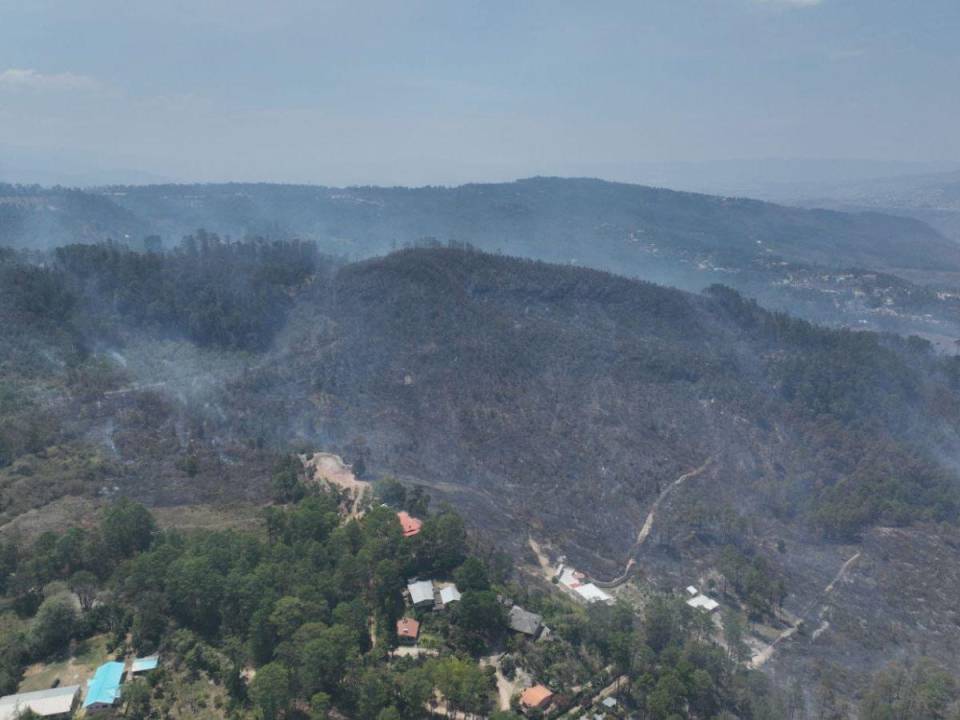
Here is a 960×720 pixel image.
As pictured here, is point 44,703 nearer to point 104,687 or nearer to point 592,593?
point 104,687

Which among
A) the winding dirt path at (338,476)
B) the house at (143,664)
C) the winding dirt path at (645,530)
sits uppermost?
the house at (143,664)

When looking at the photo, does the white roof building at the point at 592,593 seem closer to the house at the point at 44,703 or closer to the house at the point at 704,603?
the house at the point at 704,603

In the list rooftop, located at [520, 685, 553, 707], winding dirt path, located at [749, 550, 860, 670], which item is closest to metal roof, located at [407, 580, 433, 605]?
rooftop, located at [520, 685, 553, 707]

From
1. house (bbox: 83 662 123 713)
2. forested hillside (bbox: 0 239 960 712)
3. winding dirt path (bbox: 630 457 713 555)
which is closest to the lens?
house (bbox: 83 662 123 713)

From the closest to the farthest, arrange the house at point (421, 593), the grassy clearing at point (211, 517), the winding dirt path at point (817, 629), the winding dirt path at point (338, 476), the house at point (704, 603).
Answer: the house at point (421, 593) → the winding dirt path at point (817, 629) → the grassy clearing at point (211, 517) → the house at point (704, 603) → the winding dirt path at point (338, 476)

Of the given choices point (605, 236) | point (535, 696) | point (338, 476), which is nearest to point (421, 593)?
point (535, 696)

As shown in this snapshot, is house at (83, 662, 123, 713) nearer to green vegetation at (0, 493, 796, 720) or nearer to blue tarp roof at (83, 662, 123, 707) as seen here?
blue tarp roof at (83, 662, 123, 707)

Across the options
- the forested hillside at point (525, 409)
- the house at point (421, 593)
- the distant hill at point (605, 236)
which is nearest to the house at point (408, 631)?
the house at point (421, 593)
